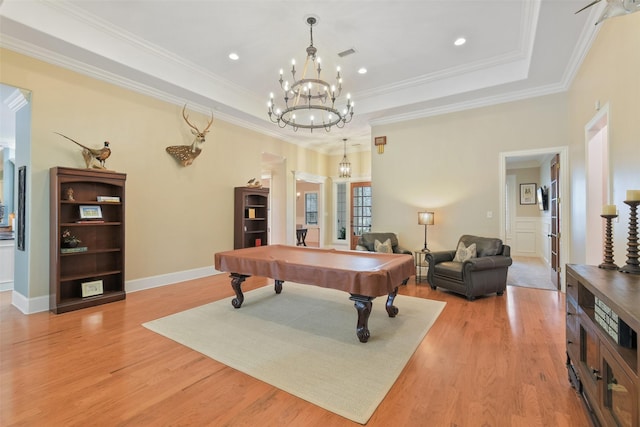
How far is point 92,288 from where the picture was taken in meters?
3.91

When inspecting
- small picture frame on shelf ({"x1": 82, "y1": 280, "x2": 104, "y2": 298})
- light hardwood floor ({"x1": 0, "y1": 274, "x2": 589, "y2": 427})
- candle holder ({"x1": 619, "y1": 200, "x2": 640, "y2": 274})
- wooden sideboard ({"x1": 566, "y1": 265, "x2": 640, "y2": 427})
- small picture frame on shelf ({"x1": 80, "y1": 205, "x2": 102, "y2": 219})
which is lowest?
light hardwood floor ({"x1": 0, "y1": 274, "x2": 589, "y2": 427})

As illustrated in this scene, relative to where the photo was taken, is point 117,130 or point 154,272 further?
point 154,272

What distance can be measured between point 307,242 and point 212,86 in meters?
7.02

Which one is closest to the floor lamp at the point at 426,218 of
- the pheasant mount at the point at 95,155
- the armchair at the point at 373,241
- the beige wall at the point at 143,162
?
the armchair at the point at 373,241

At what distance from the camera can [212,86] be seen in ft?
16.8

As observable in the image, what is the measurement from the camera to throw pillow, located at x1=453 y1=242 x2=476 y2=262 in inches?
181

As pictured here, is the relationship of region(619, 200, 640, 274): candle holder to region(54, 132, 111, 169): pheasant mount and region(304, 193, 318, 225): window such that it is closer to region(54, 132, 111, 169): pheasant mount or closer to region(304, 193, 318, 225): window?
region(54, 132, 111, 169): pheasant mount

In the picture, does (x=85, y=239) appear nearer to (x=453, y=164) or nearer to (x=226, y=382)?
(x=226, y=382)

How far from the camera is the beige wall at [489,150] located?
266 centimetres

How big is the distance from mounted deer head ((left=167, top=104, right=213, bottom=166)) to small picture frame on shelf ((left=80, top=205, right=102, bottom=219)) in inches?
58.6

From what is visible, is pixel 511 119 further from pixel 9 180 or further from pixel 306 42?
pixel 9 180

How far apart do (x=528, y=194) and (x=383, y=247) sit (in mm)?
5625

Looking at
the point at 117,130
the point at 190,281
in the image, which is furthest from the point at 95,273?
the point at 117,130

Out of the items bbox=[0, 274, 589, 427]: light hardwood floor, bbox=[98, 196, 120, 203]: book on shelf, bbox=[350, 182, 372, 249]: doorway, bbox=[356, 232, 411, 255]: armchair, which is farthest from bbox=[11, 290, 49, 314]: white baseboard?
bbox=[350, 182, 372, 249]: doorway
